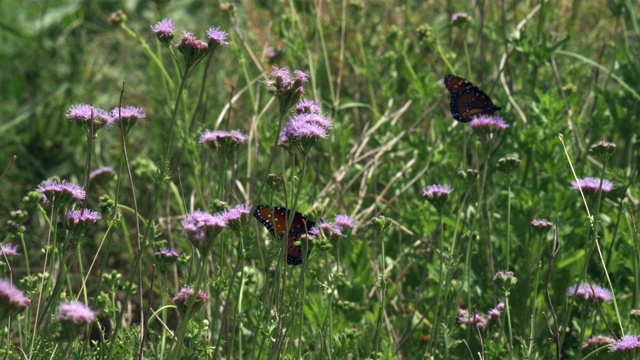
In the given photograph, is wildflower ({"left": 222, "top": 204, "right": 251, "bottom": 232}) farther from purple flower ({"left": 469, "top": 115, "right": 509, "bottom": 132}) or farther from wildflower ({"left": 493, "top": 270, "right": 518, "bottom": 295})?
→ purple flower ({"left": 469, "top": 115, "right": 509, "bottom": 132})

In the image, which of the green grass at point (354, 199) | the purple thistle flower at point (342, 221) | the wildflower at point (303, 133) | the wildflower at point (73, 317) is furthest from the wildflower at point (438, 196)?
the wildflower at point (73, 317)

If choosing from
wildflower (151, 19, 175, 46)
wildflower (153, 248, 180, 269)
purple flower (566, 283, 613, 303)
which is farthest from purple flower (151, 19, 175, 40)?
purple flower (566, 283, 613, 303)

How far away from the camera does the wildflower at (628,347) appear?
2377mm

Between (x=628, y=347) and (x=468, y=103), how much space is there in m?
1.17

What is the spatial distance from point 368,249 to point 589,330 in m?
0.83

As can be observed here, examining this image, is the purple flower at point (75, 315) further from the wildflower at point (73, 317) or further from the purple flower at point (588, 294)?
the purple flower at point (588, 294)

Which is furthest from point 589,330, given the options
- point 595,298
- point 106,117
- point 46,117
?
point 46,117

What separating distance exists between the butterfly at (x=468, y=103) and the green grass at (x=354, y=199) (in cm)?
11

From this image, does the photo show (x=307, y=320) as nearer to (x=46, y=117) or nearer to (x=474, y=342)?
(x=474, y=342)

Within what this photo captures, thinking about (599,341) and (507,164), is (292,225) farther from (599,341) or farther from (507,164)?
(599,341)

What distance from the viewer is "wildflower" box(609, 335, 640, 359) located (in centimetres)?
238

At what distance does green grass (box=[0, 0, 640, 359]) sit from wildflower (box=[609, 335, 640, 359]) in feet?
0.30

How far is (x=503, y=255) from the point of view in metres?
3.37

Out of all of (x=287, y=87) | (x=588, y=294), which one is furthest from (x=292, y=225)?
(x=588, y=294)
